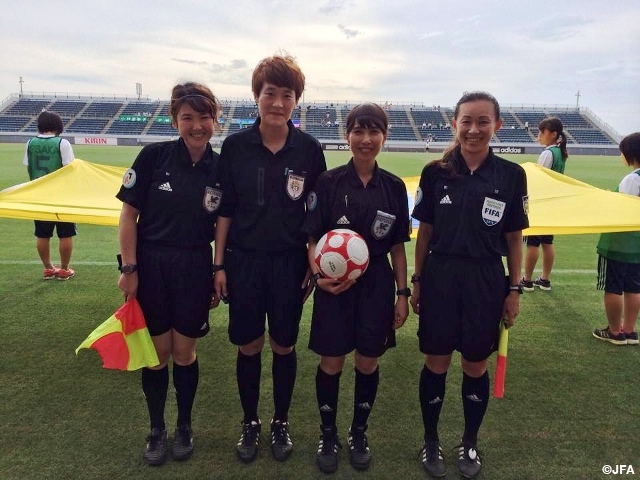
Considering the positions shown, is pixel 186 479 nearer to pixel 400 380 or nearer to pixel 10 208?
pixel 400 380

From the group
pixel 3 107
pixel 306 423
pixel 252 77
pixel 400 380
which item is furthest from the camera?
pixel 3 107

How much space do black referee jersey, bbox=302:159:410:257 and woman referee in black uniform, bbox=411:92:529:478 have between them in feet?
0.57

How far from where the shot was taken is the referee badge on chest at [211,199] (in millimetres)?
2338

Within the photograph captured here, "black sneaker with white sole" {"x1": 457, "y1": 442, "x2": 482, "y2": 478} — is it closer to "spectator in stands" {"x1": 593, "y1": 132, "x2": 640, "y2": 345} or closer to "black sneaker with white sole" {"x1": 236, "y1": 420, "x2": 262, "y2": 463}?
"black sneaker with white sole" {"x1": 236, "y1": 420, "x2": 262, "y2": 463}

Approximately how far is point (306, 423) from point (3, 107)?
71.8 meters

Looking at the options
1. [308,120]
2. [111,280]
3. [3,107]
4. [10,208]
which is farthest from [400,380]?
[3,107]

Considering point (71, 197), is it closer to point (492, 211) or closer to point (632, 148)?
point (492, 211)

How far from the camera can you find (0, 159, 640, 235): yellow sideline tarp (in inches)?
131

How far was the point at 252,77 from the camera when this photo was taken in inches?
90.7

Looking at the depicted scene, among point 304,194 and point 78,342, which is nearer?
point 304,194

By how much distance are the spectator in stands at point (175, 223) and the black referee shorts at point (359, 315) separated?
2.18 feet

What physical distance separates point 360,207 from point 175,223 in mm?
963

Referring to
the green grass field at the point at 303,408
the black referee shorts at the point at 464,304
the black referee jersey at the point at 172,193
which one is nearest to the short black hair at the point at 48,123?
the green grass field at the point at 303,408

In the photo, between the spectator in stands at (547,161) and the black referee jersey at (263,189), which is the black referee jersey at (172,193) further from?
the spectator in stands at (547,161)
